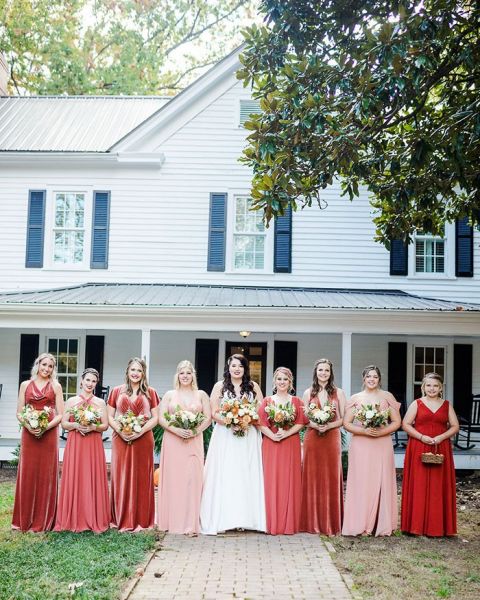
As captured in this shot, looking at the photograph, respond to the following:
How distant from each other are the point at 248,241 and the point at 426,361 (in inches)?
193

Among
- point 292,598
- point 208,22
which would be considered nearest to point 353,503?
point 292,598

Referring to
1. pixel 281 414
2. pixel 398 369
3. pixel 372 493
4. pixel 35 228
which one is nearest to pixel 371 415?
pixel 372 493

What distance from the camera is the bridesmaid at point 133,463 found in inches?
317

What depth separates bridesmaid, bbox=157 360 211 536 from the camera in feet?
26.5

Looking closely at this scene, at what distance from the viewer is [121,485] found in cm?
806

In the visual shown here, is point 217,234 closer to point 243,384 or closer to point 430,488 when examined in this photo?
point 243,384

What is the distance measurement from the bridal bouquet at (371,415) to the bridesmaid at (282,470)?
26.7 inches

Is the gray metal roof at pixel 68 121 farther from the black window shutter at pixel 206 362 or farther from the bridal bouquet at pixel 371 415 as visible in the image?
the bridal bouquet at pixel 371 415

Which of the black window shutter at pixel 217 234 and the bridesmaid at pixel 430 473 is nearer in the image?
the bridesmaid at pixel 430 473

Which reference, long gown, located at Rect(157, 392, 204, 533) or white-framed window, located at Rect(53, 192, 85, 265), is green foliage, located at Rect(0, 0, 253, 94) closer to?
white-framed window, located at Rect(53, 192, 85, 265)

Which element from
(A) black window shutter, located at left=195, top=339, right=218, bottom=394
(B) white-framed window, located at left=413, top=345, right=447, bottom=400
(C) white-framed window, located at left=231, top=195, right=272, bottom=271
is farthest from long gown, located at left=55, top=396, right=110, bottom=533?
(B) white-framed window, located at left=413, top=345, right=447, bottom=400

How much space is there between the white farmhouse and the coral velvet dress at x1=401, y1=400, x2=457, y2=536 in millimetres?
7491

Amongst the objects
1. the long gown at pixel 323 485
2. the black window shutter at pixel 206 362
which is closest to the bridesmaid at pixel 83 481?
the long gown at pixel 323 485

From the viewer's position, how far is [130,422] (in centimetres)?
802
